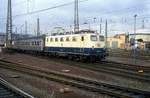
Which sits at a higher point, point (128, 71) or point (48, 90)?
point (128, 71)

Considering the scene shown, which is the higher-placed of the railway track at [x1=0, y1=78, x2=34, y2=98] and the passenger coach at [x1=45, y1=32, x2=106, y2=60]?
the passenger coach at [x1=45, y1=32, x2=106, y2=60]

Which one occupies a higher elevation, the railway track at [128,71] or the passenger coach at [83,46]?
the passenger coach at [83,46]

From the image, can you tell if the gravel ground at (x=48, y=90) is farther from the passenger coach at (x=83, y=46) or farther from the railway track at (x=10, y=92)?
the passenger coach at (x=83, y=46)

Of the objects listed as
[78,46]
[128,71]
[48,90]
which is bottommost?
[48,90]

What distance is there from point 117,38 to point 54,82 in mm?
82401

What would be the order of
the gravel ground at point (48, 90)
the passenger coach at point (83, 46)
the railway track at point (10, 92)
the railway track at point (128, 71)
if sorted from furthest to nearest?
1. the passenger coach at point (83, 46)
2. the railway track at point (128, 71)
3. the gravel ground at point (48, 90)
4. the railway track at point (10, 92)

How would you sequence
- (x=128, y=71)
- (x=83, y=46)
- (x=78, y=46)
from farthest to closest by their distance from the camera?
(x=78, y=46), (x=83, y=46), (x=128, y=71)

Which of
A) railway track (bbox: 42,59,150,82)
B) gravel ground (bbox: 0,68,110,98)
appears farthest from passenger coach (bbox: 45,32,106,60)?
gravel ground (bbox: 0,68,110,98)

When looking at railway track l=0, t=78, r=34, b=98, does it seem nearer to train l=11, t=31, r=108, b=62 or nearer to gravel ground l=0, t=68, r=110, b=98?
gravel ground l=0, t=68, r=110, b=98

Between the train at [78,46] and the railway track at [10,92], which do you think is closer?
the railway track at [10,92]

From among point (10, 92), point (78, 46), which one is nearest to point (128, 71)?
point (78, 46)

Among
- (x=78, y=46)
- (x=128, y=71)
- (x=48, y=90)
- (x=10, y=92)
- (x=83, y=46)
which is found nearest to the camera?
(x=10, y=92)

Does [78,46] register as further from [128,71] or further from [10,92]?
[10,92]

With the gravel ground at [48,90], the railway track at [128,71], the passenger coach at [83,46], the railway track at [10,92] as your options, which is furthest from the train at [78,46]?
the railway track at [10,92]
